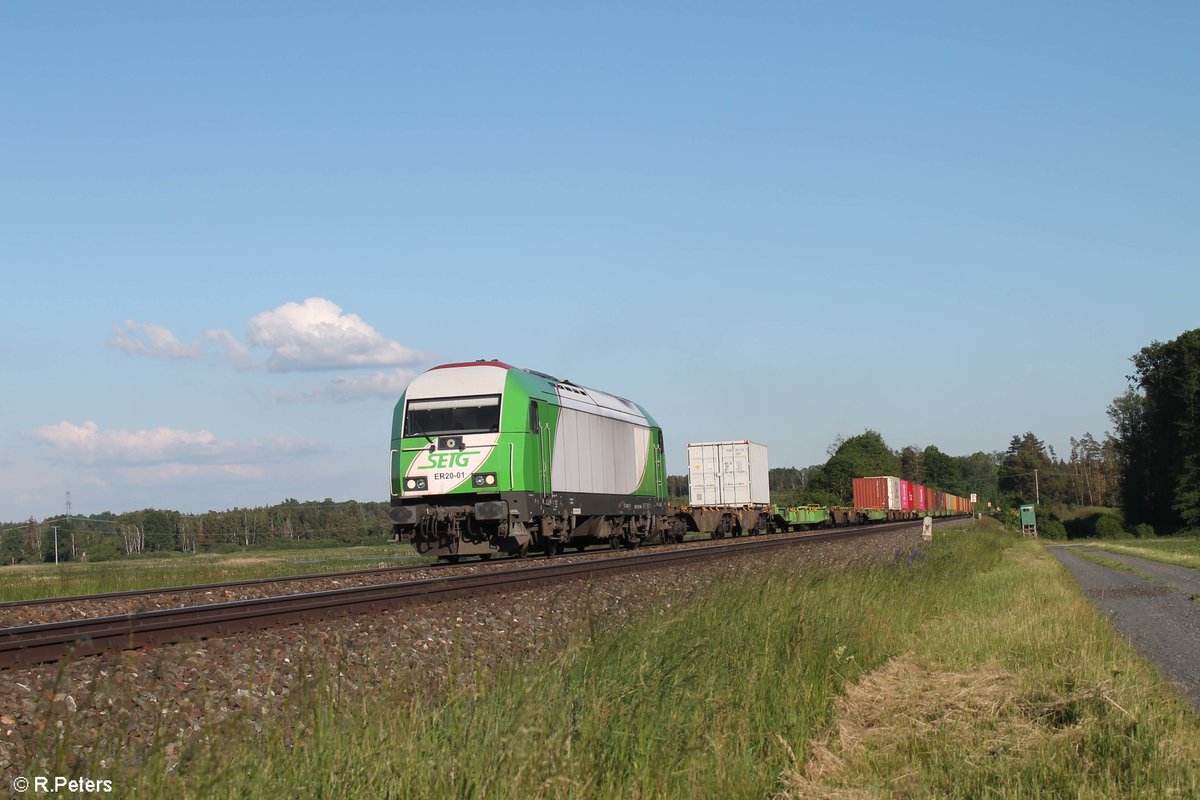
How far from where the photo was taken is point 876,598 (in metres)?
13.0

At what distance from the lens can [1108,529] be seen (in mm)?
89188

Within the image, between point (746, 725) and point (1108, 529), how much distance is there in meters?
92.8

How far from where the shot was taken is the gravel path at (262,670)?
5.13 meters

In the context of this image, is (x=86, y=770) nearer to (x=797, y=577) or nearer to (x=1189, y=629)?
(x=797, y=577)

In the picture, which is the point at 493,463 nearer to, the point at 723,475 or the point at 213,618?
the point at 213,618

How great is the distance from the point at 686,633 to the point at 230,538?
131 m

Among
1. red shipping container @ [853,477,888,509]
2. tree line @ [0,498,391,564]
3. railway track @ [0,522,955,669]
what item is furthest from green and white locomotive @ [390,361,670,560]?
tree line @ [0,498,391,564]

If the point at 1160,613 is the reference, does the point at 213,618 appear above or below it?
above

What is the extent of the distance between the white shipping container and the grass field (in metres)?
32.9

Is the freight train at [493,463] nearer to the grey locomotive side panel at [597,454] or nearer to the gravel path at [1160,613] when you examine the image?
the grey locomotive side panel at [597,454]

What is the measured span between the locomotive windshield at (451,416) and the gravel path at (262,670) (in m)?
7.82

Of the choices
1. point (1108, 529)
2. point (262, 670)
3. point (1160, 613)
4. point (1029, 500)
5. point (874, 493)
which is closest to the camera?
point (262, 670)

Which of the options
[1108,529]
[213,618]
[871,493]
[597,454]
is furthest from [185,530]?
[213,618]

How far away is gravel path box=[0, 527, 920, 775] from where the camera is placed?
5.13m
